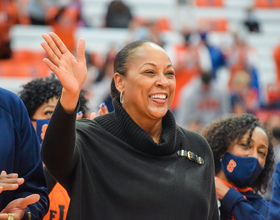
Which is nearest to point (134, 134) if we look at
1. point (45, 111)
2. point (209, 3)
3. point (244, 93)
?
point (45, 111)

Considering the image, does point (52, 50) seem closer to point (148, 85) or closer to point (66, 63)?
point (66, 63)

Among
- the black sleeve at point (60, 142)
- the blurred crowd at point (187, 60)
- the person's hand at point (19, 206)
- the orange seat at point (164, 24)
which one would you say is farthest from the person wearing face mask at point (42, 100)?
the orange seat at point (164, 24)

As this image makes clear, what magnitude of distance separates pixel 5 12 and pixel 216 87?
358 centimetres

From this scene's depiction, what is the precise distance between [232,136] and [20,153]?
137cm

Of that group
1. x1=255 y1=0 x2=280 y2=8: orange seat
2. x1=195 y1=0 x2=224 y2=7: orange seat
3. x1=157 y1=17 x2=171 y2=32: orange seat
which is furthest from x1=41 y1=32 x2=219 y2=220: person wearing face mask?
x1=255 y1=0 x2=280 y2=8: orange seat

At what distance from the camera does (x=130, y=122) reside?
2400 millimetres

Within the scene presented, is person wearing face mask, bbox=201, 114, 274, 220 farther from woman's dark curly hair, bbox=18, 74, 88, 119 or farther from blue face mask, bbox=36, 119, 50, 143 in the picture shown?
blue face mask, bbox=36, 119, 50, 143

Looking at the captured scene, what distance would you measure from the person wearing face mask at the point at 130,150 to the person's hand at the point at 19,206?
14cm

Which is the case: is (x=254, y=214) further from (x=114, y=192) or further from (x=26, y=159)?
(x=26, y=159)

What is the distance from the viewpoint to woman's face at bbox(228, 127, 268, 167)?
312 cm

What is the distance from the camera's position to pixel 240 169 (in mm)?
3076

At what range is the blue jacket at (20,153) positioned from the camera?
2.27 metres

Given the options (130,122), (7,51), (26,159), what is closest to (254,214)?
(130,122)

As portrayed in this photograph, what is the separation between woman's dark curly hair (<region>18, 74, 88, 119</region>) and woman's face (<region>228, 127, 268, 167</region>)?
93 centimetres
